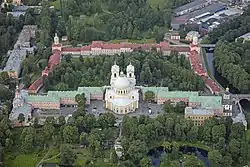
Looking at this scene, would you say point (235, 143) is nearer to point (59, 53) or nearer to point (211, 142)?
point (211, 142)

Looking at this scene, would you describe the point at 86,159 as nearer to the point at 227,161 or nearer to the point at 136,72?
the point at 227,161

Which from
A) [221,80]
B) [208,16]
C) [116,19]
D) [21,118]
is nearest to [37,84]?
[21,118]

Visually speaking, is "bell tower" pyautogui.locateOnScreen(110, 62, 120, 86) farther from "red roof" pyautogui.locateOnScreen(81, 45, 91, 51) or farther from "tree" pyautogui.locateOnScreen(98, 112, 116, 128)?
"red roof" pyautogui.locateOnScreen(81, 45, 91, 51)

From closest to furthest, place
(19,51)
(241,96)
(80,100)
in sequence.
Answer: (80,100), (241,96), (19,51)

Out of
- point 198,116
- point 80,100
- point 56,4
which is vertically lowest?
point 198,116

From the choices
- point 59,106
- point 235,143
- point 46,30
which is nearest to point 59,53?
point 46,30

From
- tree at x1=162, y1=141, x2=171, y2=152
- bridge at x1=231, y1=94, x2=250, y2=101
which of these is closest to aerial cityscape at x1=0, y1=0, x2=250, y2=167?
tree at x1=162, y1=141, x2=171, y2=152

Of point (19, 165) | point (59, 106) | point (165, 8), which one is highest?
point (165, 8)
